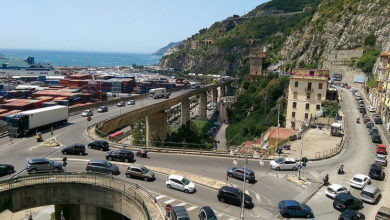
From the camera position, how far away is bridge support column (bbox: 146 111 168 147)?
6893cm

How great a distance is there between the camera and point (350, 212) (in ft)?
73.5

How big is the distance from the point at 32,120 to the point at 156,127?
32256 mm

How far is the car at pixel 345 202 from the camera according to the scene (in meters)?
24.3

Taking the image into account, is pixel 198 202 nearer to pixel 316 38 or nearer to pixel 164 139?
pixel 164 139

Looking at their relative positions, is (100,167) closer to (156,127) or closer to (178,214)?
(178,214)

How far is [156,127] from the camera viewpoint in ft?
234

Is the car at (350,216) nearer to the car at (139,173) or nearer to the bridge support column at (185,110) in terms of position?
the car at (139,173)

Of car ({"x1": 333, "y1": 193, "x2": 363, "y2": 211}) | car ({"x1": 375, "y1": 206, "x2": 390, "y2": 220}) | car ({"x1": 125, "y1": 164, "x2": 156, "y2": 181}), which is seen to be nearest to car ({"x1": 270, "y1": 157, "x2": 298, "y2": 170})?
car ({"x1": 333, "y1": 193, "x2": 363, "y2": 211})

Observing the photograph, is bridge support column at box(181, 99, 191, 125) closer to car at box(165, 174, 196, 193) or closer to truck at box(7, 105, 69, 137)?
truck at box(7, 105, 69, 137)

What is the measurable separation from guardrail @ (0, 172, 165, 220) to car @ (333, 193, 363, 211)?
46.4ft

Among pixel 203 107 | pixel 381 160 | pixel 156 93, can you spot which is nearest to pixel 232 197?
pixel 381 160

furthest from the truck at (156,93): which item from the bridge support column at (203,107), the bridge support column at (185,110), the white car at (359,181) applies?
the white car at (359,181)

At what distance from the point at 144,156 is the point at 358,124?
41.0 m

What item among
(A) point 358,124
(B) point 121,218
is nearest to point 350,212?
(B) point 121,218
